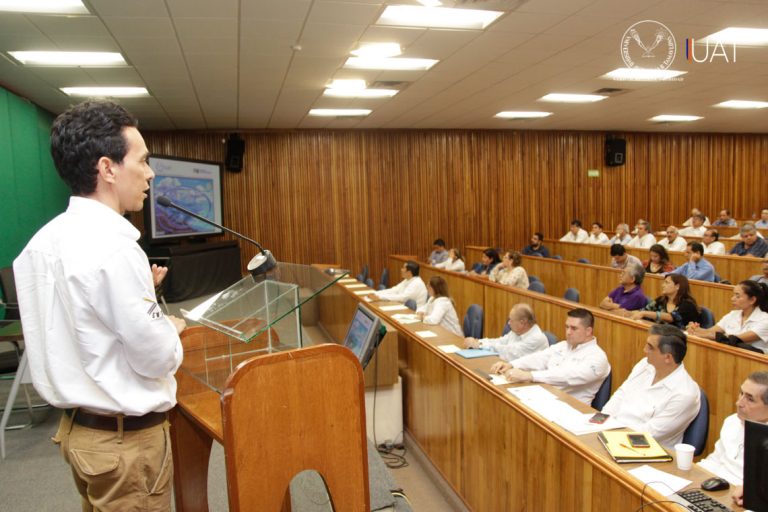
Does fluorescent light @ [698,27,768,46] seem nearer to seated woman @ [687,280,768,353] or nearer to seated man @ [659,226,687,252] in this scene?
seated woman @ [687,280,768,353]

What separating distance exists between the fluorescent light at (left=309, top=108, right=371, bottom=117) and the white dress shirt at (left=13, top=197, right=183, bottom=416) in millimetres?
8653

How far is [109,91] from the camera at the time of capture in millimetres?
7867

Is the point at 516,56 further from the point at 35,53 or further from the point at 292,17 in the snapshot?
the point at 35,53

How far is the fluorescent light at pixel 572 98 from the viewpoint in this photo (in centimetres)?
906

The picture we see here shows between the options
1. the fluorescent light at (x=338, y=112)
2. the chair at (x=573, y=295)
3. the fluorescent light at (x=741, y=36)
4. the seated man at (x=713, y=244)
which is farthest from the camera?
the fluorescent light at (x=338, y=112)

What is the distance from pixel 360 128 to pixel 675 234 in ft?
20.6

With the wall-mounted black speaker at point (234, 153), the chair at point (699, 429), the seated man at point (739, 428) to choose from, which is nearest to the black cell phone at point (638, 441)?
the seated man at point (739, 428)

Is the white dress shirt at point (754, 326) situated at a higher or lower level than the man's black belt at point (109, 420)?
lower

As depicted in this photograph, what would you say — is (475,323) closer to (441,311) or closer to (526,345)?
(441,311)

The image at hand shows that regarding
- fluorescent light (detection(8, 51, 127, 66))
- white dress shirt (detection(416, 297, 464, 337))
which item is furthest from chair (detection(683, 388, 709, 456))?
fluorescent light (detection(8, 51, 127, 66))

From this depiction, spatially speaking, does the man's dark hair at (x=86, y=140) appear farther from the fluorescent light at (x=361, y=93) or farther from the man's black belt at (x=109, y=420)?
the fluorescent light at (x=361, y=93)

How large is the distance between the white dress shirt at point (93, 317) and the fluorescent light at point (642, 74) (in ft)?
24.2

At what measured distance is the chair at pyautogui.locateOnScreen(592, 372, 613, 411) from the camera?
3502mm

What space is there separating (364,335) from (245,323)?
1334mm
